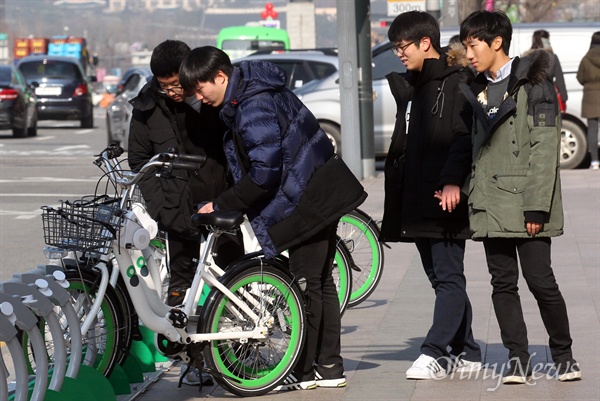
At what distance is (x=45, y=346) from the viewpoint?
18.1ft

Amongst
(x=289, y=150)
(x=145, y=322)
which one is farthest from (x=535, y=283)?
(x=145, y=322)

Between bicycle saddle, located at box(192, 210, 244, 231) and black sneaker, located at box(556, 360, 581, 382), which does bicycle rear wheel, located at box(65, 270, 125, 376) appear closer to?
bicycle saddle, located at box(192, 210, 244, 231)

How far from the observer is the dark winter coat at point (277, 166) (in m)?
6.19

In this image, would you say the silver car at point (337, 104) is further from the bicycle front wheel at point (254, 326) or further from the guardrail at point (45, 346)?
the guardrail at point (45, 346)

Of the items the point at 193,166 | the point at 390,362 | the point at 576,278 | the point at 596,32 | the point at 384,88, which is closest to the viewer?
the point at 193,166

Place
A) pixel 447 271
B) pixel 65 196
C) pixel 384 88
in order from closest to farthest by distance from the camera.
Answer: pixel 447 271, pixel 65 196, pixel 384 88

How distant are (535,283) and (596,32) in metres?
12.1

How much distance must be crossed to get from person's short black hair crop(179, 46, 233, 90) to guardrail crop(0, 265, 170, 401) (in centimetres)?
101

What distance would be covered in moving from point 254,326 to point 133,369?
686mm

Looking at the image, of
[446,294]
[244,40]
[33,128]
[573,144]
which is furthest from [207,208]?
[244,40]

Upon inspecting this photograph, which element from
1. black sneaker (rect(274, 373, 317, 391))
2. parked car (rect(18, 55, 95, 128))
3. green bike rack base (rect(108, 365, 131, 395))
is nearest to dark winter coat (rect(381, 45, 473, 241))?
black sneaker (rect(274, 373, 317, 391))

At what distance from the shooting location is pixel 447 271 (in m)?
6.70

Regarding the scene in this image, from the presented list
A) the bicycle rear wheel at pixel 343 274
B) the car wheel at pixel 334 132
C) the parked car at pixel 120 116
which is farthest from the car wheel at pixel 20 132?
the bicycle rear wheel at pixel 343 274

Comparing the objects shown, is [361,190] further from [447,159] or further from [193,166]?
[193,166]
